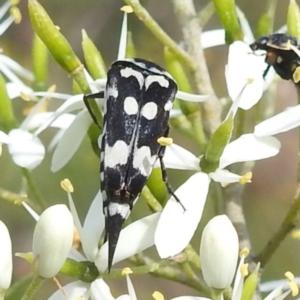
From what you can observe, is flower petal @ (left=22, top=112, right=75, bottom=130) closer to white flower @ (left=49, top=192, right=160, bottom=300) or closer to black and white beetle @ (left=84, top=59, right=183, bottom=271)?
black and white beetle @ (left=84, top=59, right=183, bottom=271)

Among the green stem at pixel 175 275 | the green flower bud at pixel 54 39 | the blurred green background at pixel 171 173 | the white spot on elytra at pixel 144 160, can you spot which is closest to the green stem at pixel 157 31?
the green flower bud at pixel 54 39

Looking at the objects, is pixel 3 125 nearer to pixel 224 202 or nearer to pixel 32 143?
pixel 32 143

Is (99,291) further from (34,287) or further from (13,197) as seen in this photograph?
(13,197)

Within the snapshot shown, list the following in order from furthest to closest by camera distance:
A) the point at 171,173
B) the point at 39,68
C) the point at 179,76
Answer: the point at 171,173
the point at 39,68
the point at 179,76

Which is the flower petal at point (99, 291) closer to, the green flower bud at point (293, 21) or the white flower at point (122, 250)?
the white flower at point (122, 250)

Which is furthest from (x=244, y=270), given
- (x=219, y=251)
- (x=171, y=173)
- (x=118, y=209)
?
(x=171, y=173)

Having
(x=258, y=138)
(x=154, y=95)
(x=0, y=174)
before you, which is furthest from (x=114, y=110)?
(x=0, y=174)
